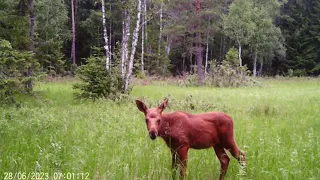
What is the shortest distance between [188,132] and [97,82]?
34.8 feet

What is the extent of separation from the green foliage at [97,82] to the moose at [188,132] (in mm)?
9835

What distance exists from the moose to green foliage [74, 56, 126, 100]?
9835 millimetres

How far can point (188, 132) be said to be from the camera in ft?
14.8

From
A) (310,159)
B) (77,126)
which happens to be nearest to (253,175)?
(310,159)

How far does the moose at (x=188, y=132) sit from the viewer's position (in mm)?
4316

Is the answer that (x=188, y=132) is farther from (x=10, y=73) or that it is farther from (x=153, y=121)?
(x=10, y=73)

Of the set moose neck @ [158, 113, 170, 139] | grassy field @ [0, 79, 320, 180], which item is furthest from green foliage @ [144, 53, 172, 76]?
moose neck @ [158, 113, 170, 139]

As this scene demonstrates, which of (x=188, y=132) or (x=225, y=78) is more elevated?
(x=188, y=132)

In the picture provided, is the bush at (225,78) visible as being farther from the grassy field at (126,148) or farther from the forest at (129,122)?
the grassy field at (126,148)

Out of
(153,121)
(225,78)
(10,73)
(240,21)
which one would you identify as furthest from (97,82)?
(240,21)

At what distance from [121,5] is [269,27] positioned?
104 feet

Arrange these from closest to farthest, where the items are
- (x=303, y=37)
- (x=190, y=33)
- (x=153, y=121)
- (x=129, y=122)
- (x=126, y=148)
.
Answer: (x=153, y=121) → (x=126, y=148) → (x=129, y=122) → (x=190, y=33) → (x=303, y=37)

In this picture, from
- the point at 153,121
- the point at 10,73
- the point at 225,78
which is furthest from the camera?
the point at 225,78

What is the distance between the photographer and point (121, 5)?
16234mm
